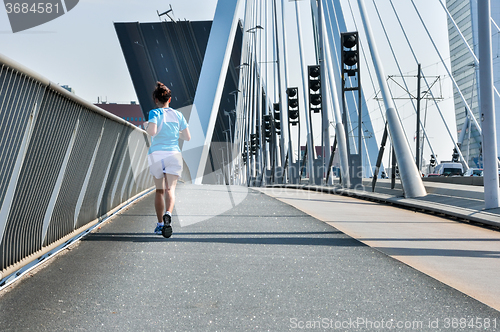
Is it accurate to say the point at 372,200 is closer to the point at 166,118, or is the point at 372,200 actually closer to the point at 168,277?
the point at 166,118

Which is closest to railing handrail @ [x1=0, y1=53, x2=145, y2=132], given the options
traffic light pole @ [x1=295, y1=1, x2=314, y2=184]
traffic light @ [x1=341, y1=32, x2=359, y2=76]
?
traffic light @ [x1=341, y1=32, x2=359, y2=76]

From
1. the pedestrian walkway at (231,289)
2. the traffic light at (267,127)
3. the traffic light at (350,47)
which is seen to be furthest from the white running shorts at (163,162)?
the traffic light at (267,127)

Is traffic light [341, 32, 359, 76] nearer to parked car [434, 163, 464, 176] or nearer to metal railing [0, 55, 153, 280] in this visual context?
metal railing [0, 55, 153, 280]

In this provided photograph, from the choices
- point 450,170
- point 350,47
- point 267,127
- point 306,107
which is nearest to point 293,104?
point 306,107

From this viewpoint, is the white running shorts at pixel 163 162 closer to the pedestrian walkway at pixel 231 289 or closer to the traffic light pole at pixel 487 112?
the pedestrian walkway at pixel 231 289

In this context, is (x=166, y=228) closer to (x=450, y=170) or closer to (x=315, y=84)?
(x=315, y=84)

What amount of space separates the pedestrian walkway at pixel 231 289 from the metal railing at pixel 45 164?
28cm

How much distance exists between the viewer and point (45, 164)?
16.8ft

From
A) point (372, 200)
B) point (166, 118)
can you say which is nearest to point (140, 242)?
point (166, 118)

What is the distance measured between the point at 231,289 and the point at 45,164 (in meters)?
2.07

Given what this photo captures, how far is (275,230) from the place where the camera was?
7.59 metres

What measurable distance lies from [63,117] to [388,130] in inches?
444

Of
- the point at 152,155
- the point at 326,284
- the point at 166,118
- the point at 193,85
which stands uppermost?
the point at 193,85

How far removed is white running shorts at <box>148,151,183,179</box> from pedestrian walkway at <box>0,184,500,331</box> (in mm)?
726
